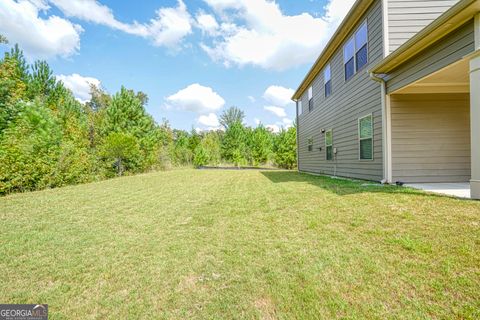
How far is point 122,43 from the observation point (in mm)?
13773

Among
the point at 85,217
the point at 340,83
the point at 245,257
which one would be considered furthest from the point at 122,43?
the point at 245,257

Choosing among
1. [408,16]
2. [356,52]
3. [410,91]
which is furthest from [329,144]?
[408,16]

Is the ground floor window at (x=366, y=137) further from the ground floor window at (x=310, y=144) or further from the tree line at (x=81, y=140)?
the tree line at (x=81, y=140)

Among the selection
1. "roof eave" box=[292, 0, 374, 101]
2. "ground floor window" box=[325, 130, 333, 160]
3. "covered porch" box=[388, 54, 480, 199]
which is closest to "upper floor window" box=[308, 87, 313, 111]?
"roof eave" box=[292, 0, 374, 101]

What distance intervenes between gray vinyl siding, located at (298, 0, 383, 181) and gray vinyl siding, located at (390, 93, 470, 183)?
0.43m

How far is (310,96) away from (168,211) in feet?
34.0

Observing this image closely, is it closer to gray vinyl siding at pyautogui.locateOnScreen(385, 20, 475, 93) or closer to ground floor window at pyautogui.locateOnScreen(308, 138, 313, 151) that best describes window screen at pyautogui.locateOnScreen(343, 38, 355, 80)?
gray vinyl siding at pyautogui.locateOnScreen(385, 20, 475, 93)

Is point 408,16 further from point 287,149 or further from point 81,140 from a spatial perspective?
point 287,149

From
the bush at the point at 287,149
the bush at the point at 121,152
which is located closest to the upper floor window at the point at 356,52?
the bush at the point at 121,152

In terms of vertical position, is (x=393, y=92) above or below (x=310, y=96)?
below

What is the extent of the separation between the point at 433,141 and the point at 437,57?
2.49 m

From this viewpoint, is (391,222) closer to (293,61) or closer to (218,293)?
(218,293)

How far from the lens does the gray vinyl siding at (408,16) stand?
224 inches

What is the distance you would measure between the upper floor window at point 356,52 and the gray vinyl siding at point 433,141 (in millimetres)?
1806
